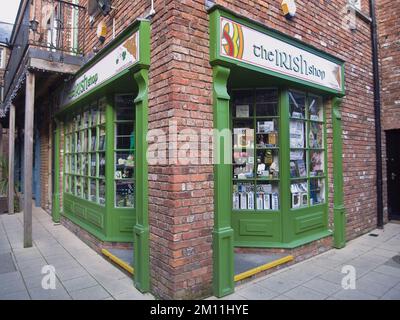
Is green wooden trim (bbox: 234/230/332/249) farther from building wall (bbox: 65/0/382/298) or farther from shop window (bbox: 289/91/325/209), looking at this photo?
building wall (bbox: 65/0/382/298)

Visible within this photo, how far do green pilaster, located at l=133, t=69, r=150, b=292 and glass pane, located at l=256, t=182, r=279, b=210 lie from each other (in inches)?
72.8

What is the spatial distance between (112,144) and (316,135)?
3.50m

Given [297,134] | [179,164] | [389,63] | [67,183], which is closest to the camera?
[179,164]

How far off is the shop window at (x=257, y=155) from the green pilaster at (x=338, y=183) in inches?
51.4

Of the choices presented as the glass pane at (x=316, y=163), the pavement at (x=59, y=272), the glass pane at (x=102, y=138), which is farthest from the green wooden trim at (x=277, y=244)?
the glass pane at (x=102, y=138)

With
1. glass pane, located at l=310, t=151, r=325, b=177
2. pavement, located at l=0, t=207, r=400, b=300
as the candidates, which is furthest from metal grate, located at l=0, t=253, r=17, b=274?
glass pane, located at l=310, t=151, r=325, b=177

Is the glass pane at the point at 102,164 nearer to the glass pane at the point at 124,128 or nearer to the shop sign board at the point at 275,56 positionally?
the glass pane at the point at 124,128

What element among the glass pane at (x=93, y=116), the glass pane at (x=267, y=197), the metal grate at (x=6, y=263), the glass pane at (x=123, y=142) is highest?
the glass pane at (x=93, y=116)

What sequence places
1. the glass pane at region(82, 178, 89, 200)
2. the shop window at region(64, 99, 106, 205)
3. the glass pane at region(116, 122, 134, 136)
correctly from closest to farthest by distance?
the glass pane at region(116, 122, 134, 136) → the shop window at region(64, 99, 106, 205) → the glass pane at region(82, 178, 89, 200)

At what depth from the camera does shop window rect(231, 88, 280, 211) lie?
4512 mm

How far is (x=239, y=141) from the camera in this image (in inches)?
182

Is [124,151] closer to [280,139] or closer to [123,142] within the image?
[123,142]

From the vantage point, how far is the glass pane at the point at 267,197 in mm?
4484

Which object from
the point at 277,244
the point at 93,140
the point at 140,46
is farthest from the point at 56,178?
the point at 277,244
